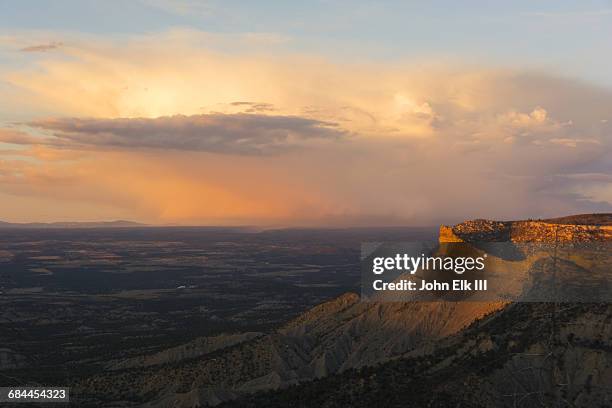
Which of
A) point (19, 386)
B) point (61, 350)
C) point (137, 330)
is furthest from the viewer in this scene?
point (137, 330)

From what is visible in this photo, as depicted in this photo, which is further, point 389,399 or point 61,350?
point 61,350

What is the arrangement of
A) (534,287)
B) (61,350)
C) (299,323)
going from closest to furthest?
(534,287)
(299,323)
(61,350)

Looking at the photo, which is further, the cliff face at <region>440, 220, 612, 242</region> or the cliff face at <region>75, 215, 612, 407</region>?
the cliff face at <region>440, 220, 612, 242</region>

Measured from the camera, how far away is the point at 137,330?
164 m

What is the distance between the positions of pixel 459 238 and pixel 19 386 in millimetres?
59829

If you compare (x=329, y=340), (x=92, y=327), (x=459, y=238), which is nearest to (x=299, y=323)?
(x=329, y=340)

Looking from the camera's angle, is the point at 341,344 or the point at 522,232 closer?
the point at 341,344

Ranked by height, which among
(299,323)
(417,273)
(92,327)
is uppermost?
(417,273)

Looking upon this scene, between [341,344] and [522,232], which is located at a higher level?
[522,232]

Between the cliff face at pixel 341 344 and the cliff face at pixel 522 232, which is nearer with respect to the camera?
the cliff face at pixel 341 344

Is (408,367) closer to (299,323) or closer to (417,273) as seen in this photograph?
(417,273)

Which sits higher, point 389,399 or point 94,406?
point 389,399

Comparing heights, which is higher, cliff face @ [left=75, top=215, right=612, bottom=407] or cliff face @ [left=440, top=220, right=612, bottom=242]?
cliff face @ [left=440, top=220, right=612, bottom=242]

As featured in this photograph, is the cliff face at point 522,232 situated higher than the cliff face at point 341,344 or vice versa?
the cliff face at point 522,232
